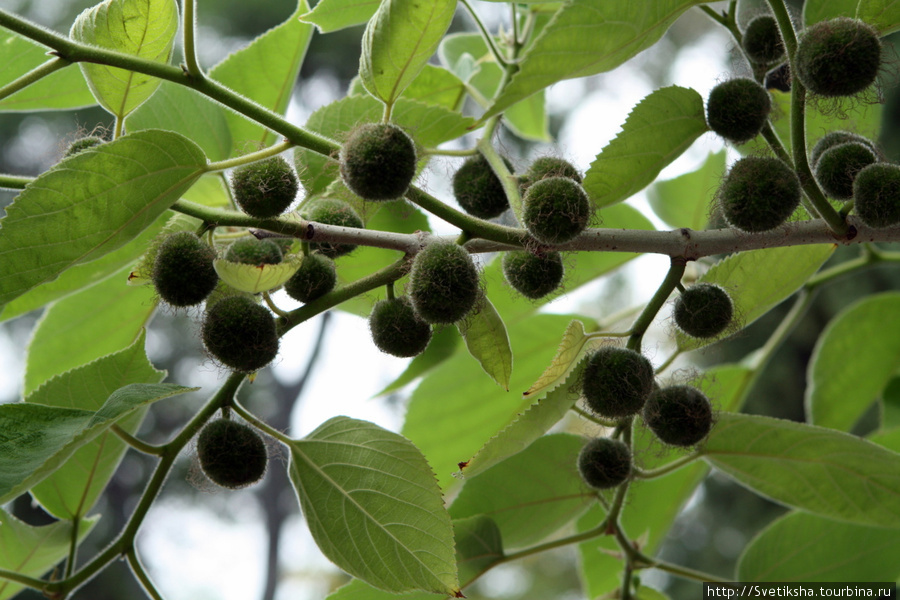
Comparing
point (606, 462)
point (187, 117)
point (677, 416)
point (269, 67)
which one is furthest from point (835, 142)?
point (187, 117)

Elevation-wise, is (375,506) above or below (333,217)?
below

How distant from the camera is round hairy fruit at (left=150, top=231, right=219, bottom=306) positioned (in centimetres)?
91

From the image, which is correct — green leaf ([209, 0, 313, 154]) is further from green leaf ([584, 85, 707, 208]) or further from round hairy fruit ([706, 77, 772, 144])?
round hairy fruit ([706, 77, 772, 144])

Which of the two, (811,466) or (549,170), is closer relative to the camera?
(549,170)

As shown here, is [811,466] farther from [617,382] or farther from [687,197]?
[687,197]

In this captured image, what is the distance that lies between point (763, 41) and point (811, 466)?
25.8 inches

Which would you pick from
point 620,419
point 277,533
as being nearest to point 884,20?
point 620,419

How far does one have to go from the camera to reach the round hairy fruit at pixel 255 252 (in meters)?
0.95

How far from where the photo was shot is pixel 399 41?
35.8 inches

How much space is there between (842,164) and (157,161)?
0.84 metres

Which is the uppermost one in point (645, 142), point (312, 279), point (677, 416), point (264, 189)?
point (645, 142)

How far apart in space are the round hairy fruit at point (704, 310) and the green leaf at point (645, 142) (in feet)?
0.54

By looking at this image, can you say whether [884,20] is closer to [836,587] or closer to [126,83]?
[126,83]

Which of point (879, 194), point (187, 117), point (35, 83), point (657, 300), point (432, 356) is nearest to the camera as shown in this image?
point (879, 194)
